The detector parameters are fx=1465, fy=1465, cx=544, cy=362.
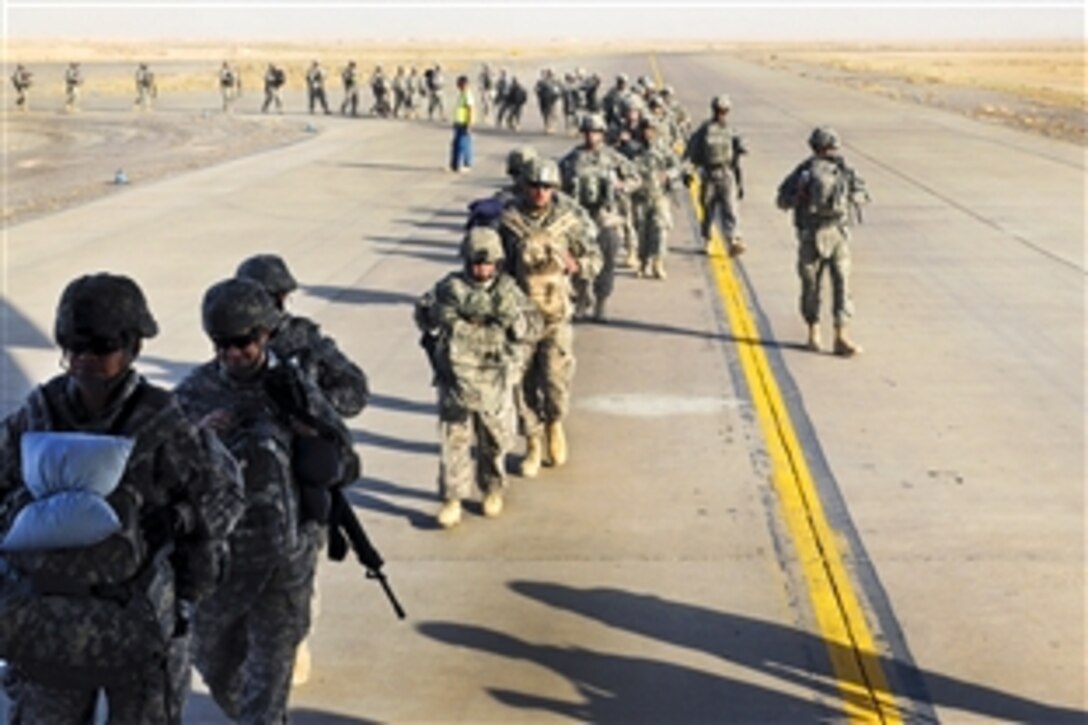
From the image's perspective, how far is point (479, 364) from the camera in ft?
23.6

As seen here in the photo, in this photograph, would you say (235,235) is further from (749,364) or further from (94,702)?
(94,702)

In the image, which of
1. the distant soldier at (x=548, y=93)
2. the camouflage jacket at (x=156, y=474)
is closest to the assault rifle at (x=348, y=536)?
the camouflage jacket at (x=156, y=474)

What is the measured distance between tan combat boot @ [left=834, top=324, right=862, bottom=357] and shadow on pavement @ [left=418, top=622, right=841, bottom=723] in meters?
5.91

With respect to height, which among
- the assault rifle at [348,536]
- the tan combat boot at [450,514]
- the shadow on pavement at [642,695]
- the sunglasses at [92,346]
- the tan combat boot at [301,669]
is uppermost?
the sunglasses at [92,346]

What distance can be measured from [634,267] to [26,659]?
12510 mm

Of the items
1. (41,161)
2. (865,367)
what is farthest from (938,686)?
(41,161)

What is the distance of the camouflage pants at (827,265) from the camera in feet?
36.4

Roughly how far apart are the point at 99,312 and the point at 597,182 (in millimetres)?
8277

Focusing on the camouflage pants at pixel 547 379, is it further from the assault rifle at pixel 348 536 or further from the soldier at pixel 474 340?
the assault rifle at pixel 348 536

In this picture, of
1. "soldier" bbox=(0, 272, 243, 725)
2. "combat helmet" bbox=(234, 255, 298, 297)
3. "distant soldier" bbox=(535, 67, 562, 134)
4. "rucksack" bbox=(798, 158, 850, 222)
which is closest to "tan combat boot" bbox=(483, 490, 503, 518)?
"combat helmet" bbox=(234, 255, 298, 297)

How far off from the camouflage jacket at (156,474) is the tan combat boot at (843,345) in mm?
A: 8217

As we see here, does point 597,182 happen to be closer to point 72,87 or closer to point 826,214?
point 826,214

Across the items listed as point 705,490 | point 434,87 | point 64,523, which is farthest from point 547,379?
point 434,87

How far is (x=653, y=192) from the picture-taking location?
14047 mm
